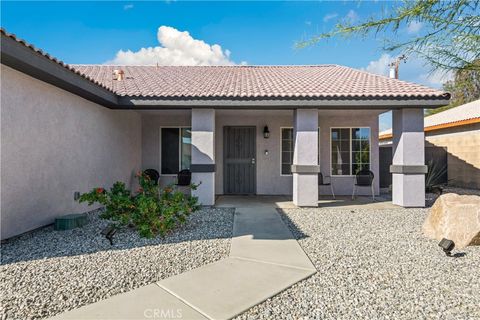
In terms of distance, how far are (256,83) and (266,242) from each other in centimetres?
606

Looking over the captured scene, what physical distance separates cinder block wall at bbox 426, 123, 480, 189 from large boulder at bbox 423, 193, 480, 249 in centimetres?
877

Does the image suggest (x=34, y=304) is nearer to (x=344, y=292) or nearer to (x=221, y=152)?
(x=344, y=292)

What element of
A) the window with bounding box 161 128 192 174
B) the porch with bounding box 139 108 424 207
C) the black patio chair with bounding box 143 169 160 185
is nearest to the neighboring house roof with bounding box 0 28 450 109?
the porch with bounding box 139 108 424 207

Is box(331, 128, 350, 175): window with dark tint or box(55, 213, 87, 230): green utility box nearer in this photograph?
box(55, 213, 87, 230): green utility box

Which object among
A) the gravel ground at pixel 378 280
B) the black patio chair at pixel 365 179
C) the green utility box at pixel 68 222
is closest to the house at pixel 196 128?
the green utility box at pixel 68 222

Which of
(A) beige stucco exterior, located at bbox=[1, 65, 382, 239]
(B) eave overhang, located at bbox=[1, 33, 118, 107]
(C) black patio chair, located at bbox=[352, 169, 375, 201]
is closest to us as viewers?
(B) eave overhang, located at bbox=[1, 33, 118, 107]

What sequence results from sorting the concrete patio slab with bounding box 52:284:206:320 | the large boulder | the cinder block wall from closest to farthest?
the concrete patio slab with bounding box 52:284:206:320 < the large boulder < the cinder block wall

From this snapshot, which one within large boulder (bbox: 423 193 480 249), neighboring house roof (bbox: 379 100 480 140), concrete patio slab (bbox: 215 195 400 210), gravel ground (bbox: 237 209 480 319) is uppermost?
neighboring house roof (bbox: 379 100 480 140)

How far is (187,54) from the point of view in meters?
22.6

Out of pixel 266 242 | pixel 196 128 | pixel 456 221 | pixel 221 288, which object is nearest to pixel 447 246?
pixel 456 221

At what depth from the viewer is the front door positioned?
10016mm

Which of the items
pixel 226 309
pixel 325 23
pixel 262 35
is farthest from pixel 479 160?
pixel 226 309

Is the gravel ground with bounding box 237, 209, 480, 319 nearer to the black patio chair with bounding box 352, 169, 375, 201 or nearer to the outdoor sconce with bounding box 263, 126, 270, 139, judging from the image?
the black patio chair with bounding box 352, 169, 375, 201

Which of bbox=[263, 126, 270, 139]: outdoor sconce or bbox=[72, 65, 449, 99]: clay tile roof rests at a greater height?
bbox=[72, 65, 449, 99]: clay tile roof
